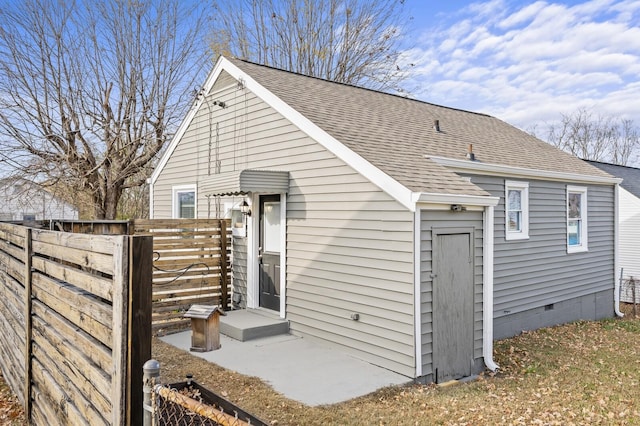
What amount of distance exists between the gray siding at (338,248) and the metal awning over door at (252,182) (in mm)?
197

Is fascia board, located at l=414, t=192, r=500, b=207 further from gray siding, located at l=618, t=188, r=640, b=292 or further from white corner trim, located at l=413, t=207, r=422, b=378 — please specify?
gray siding, located at l=618, t=188, r=640, b=292

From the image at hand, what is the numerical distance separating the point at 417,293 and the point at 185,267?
451 cm

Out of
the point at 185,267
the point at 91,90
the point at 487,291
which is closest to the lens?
the point at 487,291

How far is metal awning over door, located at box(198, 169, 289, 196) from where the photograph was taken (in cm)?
732

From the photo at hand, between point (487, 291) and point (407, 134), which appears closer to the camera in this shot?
point (487, 291)

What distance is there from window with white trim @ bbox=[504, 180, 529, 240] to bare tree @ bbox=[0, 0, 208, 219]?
1214cm

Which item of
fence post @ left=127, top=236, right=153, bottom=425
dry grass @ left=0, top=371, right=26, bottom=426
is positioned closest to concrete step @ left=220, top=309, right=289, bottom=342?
dry grass @ left=0, top=371, right=26, bottom=426

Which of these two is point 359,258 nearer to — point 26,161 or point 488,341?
point 488,341

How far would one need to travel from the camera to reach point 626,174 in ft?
67.7

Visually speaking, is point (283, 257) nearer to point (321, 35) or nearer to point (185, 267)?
point (185, 267)

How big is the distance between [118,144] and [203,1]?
727 cm

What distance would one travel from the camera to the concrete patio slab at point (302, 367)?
5.18 m

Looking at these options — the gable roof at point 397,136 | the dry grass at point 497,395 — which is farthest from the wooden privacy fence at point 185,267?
the gable roof at point 397,136

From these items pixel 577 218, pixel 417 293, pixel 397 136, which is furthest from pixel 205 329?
pixel 577 218
